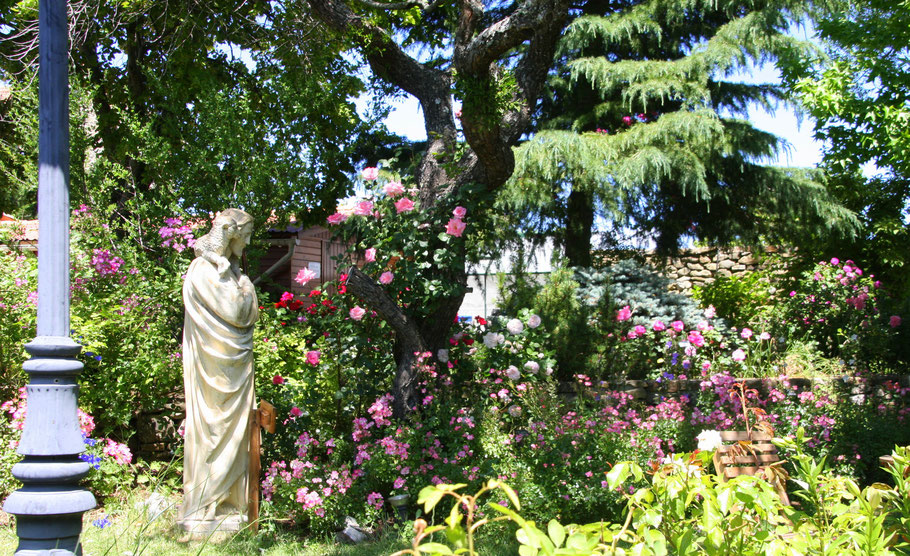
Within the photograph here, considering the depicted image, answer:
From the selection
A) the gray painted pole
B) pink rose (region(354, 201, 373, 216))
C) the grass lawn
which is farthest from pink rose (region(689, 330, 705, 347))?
the gray painted pole

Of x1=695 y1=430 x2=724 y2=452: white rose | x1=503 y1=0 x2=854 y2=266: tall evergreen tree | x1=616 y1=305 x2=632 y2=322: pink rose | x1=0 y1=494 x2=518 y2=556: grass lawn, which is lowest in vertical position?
x1=0 y1=494 x2=518 y2=556: grass lawn

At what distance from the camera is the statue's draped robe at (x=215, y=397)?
4.64 meters

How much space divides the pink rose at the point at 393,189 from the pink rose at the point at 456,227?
1.77 ft

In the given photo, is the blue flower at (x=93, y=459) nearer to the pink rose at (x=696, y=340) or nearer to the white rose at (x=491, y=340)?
the white rose at (x=491, y=340)

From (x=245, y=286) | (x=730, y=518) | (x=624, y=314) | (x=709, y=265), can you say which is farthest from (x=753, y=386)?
(x=709, y=265)

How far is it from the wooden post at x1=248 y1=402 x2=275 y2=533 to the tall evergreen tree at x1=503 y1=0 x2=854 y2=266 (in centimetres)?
427

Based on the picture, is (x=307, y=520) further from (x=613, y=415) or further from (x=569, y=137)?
(x=569, y=137)

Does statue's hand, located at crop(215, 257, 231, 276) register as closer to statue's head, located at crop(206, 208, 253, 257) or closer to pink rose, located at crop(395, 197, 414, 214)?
statue's head, located at crop(206, 208, 253, 257)

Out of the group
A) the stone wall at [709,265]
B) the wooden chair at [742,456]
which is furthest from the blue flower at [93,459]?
the stone wall at [709,265]

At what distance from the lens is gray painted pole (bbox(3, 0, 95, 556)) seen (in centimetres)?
258

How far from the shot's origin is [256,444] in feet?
16.1

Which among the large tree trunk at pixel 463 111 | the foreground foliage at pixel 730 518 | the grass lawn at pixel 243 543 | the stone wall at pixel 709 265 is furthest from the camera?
the stone wall at pixel 709 265

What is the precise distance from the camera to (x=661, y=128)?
7.71 meters

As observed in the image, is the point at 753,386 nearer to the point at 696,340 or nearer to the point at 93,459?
the point at 696,340
